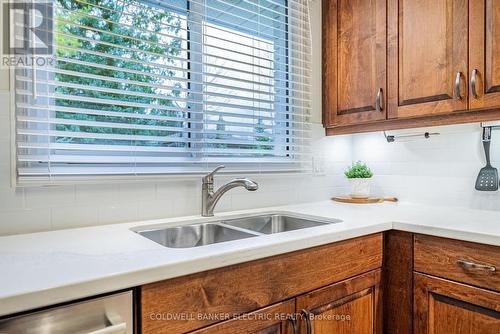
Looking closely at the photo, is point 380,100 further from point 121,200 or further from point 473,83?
point 121,200

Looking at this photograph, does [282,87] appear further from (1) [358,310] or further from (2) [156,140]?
(1) [358,310]

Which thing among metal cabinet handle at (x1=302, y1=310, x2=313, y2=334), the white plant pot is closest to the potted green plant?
the white plant pot

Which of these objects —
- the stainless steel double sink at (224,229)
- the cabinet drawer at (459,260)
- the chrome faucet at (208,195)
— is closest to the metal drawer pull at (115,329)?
the stainless steel double sink at (224,229)

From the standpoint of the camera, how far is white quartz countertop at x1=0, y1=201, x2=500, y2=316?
689 millimetres

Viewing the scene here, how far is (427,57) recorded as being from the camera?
155cm

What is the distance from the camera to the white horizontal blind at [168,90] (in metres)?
1.21

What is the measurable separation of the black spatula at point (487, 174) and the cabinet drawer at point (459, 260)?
0.60 m

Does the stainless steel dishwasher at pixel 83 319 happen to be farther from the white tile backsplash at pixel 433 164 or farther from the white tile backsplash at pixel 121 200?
the white tile backsplash at pixel 433 164

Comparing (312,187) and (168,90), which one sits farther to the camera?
(312,187)

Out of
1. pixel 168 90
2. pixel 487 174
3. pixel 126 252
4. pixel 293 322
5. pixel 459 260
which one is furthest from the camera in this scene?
pixel 487 174

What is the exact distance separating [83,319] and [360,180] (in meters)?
1.67

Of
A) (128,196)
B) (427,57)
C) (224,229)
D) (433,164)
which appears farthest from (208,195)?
(433,164)

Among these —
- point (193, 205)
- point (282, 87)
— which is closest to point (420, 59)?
point (282, 87)

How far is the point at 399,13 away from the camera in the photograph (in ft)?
5.40
